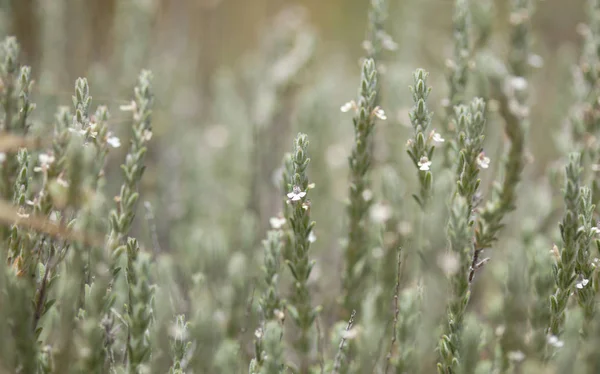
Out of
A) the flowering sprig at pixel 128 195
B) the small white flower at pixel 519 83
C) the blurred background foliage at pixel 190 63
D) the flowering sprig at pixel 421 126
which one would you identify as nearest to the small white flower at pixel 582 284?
the flowering sprig at pixel 421 126

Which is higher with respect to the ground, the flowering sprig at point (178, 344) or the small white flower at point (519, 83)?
the small white flower at point (519, 83)

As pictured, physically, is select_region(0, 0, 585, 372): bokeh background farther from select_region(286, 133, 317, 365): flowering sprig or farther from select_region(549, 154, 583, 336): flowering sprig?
select_region(549, 154, 583, 336): flowering sprig

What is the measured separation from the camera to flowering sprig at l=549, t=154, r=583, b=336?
1.15m

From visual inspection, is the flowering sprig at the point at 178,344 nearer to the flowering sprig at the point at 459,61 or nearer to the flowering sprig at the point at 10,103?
the flowering sprig at the point at 10,103

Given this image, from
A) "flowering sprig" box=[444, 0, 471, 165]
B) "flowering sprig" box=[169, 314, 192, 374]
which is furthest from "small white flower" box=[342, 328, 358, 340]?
"flowering sprig" box=[444, 0, 471, 165]

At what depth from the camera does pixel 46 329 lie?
53.8 inches

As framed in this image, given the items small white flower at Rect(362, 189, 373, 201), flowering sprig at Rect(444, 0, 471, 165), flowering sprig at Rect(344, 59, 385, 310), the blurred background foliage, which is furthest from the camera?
the blurred background foliage

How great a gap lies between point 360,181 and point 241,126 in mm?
1369

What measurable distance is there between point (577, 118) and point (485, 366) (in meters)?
0.92

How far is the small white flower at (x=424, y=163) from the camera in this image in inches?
46.1

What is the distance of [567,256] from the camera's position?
1150mm

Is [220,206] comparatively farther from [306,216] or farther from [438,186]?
[306,216]

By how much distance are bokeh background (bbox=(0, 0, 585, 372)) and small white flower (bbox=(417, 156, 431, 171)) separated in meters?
0.42

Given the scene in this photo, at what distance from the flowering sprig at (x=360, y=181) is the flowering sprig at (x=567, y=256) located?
1.43ft
